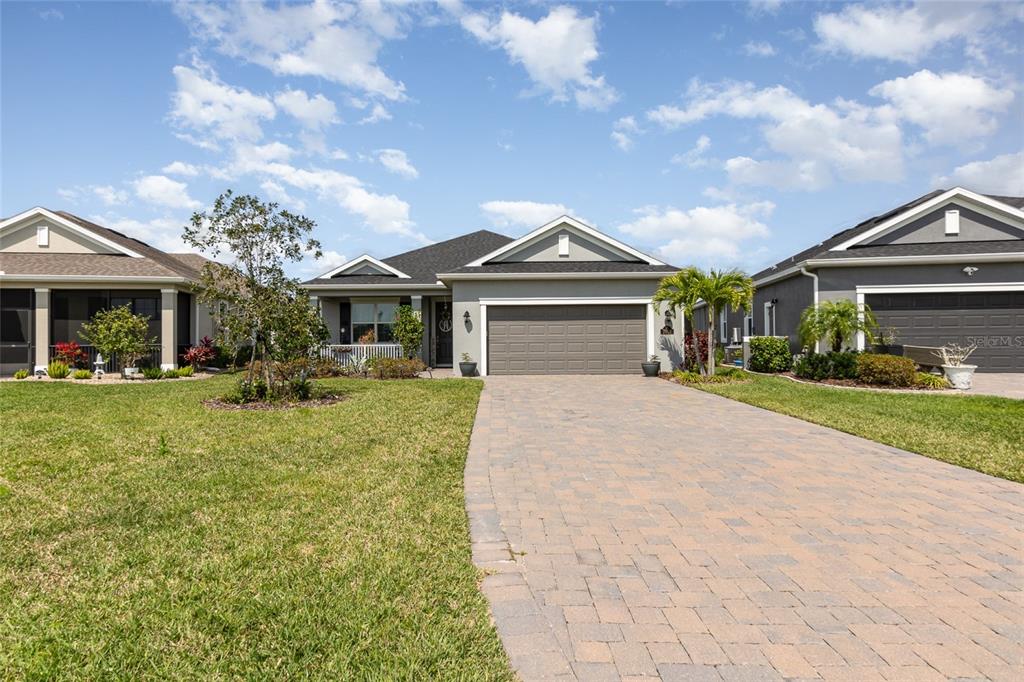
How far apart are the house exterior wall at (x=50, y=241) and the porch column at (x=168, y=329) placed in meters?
3.26

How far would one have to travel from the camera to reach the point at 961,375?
1199 cm

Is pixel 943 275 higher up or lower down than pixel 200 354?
higher up

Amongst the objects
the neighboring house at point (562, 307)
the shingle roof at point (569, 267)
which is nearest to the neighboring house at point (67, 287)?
the neighboring house at point (562, 307)

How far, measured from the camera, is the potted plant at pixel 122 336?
15328mm

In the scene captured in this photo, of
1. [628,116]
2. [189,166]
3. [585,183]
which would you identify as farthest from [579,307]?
[189,166]

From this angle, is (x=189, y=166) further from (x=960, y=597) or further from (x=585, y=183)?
(x=960, y=597)

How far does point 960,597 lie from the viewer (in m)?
2.93

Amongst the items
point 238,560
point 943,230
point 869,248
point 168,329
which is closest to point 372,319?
point 168,329

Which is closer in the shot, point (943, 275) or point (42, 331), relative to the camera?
point (943, 275)

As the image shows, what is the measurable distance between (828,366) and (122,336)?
2063 cm

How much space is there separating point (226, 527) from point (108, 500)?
154 centimetres

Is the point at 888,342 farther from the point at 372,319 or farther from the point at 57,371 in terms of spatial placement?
the point at 57,371

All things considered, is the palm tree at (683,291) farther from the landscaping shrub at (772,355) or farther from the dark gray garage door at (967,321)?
the dark gray garage door at (967,321)

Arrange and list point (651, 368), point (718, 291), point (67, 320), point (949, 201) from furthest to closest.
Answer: point (67, 320)
point (651, 368)
point (949, 201)
point (718, 291)
